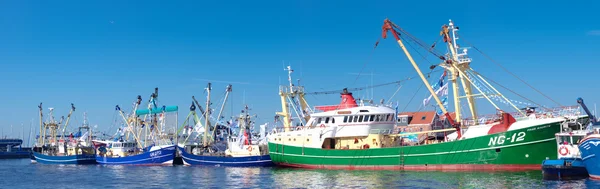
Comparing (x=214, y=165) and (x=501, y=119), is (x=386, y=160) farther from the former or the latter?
(x=214, y=165)

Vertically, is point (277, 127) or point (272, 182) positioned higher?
point (277, 127)

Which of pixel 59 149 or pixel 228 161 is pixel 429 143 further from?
pixel 59 149

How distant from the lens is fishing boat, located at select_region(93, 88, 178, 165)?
69250 millimetres

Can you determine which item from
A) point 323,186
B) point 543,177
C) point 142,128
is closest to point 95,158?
point 142,128

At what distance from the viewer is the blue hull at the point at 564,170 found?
3388 centimetres

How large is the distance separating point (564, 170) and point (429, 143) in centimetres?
1139

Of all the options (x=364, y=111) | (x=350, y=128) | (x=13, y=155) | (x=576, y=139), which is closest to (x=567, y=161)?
(x=576, y=139)

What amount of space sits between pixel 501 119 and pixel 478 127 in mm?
1631

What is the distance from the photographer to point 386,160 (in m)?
44.5

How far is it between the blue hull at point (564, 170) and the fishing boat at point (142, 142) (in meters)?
45.9

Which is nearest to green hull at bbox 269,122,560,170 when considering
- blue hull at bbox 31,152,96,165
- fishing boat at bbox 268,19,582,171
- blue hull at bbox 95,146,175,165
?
fishing boat at bbox 268,19,582,171

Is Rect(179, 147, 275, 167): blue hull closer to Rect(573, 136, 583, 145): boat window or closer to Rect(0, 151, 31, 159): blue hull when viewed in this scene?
Rect(573, 136, 583, 145): boat window

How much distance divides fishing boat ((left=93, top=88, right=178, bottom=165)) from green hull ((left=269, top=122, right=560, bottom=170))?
2778 cm

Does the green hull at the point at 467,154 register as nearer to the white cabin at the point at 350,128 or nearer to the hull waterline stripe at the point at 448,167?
the hull waterline stripe at the point at 448,167
